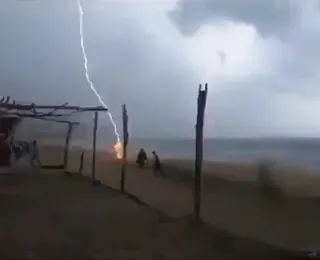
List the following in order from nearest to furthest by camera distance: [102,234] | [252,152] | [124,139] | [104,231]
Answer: [102,234] → [104,231] → [124,139] → [252,152]

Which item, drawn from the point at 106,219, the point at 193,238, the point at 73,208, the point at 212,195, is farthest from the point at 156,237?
the point at 212,195

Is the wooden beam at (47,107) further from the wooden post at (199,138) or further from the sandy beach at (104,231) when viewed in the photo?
the wooden post at (199,138)

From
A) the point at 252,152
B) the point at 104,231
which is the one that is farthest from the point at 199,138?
the point at 252,152

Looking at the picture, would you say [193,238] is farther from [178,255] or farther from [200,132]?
[200,132]

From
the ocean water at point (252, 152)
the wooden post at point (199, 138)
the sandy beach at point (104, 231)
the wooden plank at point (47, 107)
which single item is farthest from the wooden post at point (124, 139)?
the ocean water at point (252, 152)

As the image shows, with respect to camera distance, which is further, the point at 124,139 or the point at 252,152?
the point at 252,152

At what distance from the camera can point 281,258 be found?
11.7 feet

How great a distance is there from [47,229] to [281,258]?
6.17 ft

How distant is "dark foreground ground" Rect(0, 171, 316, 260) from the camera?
369 centimetres

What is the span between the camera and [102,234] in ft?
14.4

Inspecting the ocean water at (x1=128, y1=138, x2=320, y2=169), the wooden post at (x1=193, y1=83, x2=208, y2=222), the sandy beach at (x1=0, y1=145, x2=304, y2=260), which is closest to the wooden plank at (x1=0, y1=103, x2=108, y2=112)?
the sandy beach at (x1=0, y1=145, x2=304, y2=260)

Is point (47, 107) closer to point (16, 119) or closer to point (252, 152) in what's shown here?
point (16, 119)

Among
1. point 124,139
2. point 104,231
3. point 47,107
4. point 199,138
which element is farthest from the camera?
point 47,107

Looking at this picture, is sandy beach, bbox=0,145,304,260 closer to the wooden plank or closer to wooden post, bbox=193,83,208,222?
wooden post, bbox=193,83,208,222
